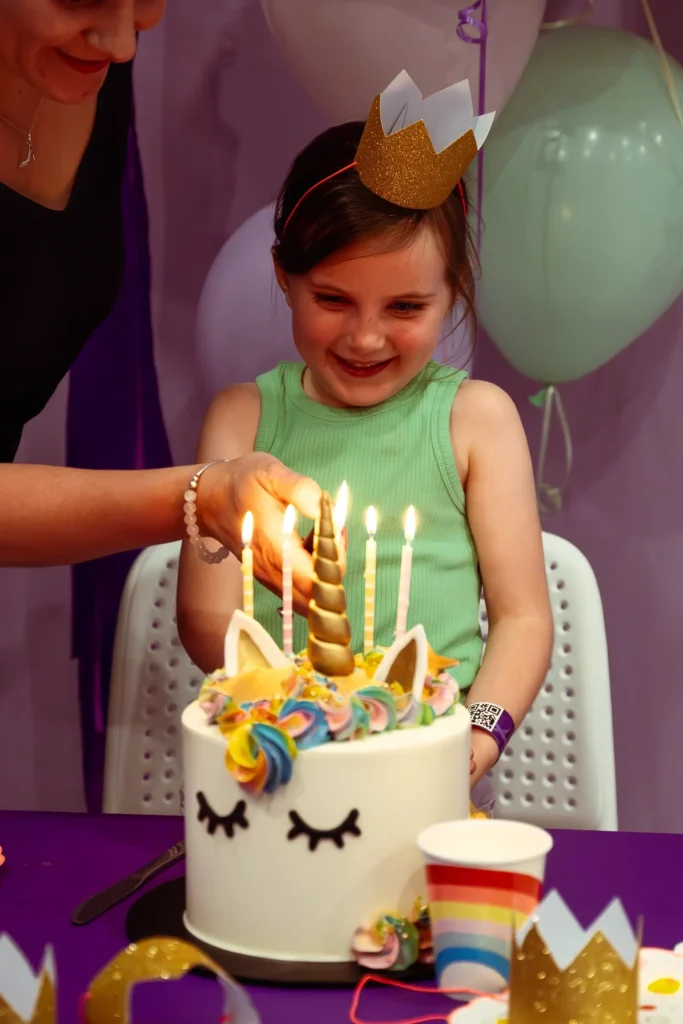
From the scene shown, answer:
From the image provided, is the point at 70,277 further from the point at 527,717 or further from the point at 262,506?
the point at 527,717

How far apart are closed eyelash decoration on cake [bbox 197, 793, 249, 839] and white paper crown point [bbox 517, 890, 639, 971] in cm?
23

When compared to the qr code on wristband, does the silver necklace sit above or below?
above

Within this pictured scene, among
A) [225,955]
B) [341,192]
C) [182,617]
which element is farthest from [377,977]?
[341,192]

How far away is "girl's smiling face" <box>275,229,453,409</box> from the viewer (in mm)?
1515

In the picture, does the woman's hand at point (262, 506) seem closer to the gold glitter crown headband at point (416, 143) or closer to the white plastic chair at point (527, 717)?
the gold glitter crown headband at point (416, 143)

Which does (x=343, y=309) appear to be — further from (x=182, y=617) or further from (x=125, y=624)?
(x=125, y=624)

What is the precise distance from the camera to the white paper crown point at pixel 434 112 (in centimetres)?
146

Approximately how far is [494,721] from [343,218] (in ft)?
2.06

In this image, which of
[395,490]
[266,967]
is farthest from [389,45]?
[266,967]

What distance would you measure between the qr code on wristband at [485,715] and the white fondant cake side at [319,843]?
18.5 inches

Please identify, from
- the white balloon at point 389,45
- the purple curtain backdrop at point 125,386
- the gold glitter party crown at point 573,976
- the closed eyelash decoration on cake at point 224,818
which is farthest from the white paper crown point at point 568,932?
the purple curtain backdrop at point 125,386

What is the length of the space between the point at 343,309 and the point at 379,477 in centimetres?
26

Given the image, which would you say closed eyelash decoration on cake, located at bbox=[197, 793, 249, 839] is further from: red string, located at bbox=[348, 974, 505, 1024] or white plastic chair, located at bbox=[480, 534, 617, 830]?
white plastic chair, located at bbox=[480, 534, 617, 830]

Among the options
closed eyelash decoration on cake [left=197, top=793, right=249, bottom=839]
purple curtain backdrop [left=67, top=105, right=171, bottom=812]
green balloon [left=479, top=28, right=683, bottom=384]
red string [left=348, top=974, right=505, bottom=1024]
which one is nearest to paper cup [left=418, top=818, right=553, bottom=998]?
red string [left=348, top=974, right=505, bottom=1024]
